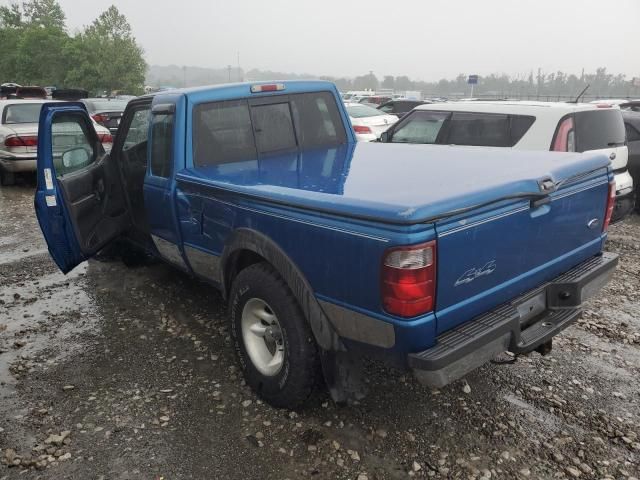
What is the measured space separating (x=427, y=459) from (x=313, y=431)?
2.11 feet

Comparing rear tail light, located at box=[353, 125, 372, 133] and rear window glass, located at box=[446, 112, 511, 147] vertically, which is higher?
rear window glass, located at box=[446, 112, 511, 147]

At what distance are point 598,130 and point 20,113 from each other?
398 inches

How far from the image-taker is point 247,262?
319 centimetres

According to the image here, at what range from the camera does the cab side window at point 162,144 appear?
381 centimetres

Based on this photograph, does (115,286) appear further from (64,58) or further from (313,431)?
(64,58)

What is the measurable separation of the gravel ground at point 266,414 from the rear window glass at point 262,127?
1.45 m

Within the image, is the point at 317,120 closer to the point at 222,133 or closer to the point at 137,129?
the point at 222,133

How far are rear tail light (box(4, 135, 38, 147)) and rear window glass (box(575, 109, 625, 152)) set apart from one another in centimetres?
903

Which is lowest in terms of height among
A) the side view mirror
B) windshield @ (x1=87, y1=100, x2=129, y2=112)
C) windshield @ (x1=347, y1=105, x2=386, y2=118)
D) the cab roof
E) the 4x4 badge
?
the 4x4 badge

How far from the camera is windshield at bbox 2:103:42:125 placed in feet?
32.9

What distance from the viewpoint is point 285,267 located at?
269 cm

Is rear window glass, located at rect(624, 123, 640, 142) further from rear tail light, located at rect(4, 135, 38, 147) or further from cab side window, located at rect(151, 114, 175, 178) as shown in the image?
rear tail light, located at rect(4, 135, 38, 147)

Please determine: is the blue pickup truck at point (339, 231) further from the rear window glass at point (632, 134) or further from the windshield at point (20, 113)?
the windshield at point (20, 113)

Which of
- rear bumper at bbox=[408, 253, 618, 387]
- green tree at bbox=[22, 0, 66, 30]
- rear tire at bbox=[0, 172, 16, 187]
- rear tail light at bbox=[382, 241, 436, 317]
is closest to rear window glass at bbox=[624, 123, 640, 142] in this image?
rear bumper at bbox=[408, 253, 618, 387]
